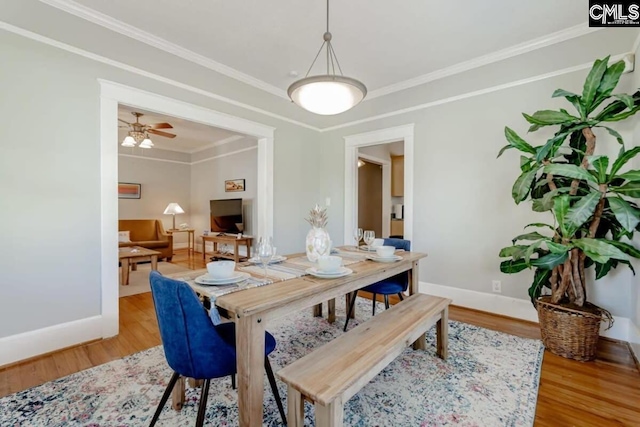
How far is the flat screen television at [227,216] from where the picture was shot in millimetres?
6035

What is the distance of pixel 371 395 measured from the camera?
171 centimetres

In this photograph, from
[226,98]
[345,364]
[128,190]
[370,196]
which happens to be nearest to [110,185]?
[226,98]

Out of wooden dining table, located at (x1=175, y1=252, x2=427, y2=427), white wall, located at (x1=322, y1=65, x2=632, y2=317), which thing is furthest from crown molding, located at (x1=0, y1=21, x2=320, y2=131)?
wooden dining table, located at (x1=175, y1=252, x2=427, y2=427)

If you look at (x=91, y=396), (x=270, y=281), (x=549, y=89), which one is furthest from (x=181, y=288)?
(x=549, y=89)

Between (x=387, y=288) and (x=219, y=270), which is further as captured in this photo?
(x=387, y=288)

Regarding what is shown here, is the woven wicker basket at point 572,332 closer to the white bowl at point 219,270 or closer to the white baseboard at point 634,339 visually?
the white baseboard at point 634,339

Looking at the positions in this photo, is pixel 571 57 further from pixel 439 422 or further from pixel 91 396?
pixel 91 396

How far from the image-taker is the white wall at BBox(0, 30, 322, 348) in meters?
2.07

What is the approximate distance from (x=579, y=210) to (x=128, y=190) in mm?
7872

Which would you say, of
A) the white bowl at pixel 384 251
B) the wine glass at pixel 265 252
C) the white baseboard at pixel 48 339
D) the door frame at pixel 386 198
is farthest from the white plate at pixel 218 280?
the door frame at pixel 386 198

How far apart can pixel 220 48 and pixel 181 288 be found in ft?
8.77

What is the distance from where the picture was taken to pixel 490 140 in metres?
3.04

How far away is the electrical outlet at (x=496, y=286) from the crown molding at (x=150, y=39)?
11.5ft

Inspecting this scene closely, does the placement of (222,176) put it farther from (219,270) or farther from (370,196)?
(219,270)
